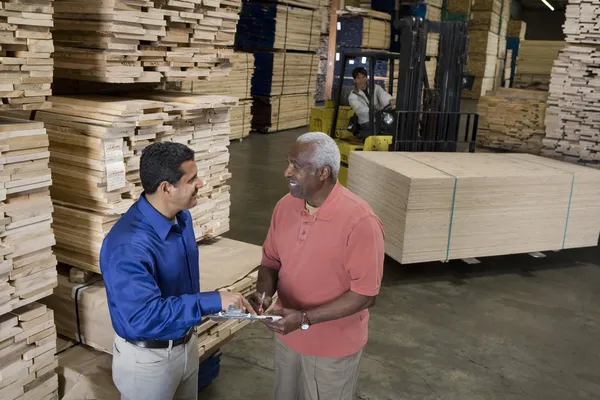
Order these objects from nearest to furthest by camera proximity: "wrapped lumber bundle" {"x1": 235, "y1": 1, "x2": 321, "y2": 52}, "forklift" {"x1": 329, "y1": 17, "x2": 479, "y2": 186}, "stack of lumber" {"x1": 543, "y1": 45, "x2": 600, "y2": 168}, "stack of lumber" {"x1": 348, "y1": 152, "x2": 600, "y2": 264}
Answer: "stack of lumber" {"x1": 348, "y1": 152, "x2": 600, "y2": 264} < "forklift" {"x1": 329, "y1": 17, "x2": 479, "y2": 186} < "stack of lumber" {"x1": 543, "y1": 45, "x2": 600, "y2": 168} < "wrapped lumber bundle" {"x1": 235, "y1": 1, "x2": 321, "y2": 52}

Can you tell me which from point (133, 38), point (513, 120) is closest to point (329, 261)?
point (133, 38)

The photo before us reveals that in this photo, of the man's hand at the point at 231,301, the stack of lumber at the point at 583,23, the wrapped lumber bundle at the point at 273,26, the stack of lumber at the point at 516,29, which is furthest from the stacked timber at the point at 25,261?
the stack of lumber at the point at 516,29

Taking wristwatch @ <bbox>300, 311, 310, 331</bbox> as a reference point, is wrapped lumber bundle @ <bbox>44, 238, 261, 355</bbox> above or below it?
below

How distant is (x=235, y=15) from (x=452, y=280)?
4.49 meters

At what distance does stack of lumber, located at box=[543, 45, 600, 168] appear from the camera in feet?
33.6

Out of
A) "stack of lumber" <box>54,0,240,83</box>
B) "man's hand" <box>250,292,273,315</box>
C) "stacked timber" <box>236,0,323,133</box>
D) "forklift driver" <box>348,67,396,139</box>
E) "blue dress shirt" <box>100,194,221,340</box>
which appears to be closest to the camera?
"blue dress shirt" <box>100,194,221,340</box>

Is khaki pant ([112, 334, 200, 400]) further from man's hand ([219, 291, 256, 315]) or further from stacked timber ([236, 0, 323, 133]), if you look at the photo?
stacked timber ([236, 0, 323, 133])

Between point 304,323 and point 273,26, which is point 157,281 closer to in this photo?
point 304,323

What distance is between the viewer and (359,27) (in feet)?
60.3

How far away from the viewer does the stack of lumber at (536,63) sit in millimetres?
18484

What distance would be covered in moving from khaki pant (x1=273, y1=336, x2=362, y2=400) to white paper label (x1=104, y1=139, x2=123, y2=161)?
1629mm

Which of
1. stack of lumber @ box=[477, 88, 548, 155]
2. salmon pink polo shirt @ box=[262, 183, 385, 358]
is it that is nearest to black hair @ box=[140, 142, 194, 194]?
salmon pink polo shirt @ box=[262, 183, 385, 358]

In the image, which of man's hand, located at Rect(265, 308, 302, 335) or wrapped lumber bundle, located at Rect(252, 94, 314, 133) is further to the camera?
wrapped lumber bundle, located at Rect(252, 94, 314, 133)

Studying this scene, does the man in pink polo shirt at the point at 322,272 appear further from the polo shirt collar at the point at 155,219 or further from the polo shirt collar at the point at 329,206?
the polo shirt collar at the point at 155,219
